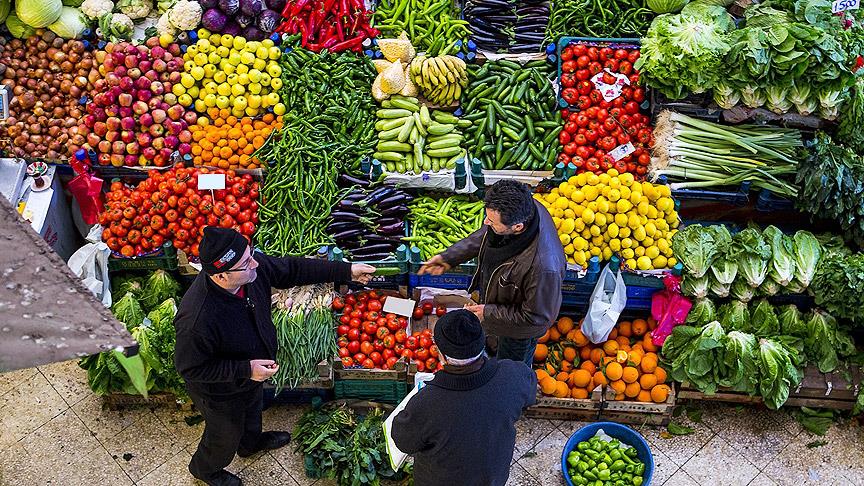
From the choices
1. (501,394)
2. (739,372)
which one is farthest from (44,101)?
(739,372)

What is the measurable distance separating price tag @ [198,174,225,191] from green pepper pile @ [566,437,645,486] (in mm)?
2930

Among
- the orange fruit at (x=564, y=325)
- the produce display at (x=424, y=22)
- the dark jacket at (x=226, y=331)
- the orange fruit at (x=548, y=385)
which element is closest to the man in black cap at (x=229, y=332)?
the dark jacket at (x=226, y=331)

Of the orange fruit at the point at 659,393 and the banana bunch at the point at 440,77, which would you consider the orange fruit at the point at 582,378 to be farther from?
the banana bunch at the point at 440,77

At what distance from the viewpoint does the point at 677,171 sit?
5.30 metres

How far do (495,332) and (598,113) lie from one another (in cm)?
222

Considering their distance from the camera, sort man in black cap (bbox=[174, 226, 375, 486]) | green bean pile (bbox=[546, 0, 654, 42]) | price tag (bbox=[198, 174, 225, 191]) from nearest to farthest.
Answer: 1. man in black cap (bbox=[174, 226, 375, 486])
2. price tag (bbox=[198, 174, 225, 191])
3. green bean pile (bbox=[546, 0, 654, 42])

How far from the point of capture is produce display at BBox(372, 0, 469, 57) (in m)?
5.95

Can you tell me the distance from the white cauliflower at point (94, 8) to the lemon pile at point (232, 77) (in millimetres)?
904

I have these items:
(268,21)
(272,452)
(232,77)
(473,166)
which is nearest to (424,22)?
(268,21)

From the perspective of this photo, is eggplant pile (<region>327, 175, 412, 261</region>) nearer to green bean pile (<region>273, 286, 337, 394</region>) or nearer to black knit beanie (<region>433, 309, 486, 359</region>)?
green bean pile (<region>273, 286, 337, 394</region>)

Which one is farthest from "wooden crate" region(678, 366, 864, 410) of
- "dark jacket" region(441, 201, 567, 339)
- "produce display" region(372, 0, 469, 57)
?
"produce display" region(372, 0, 469, 57)

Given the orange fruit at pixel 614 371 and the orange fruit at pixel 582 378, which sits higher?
the orange fruit at pixel 614 371

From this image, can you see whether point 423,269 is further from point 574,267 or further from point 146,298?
point 146,298

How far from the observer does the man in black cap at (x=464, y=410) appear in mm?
2896
